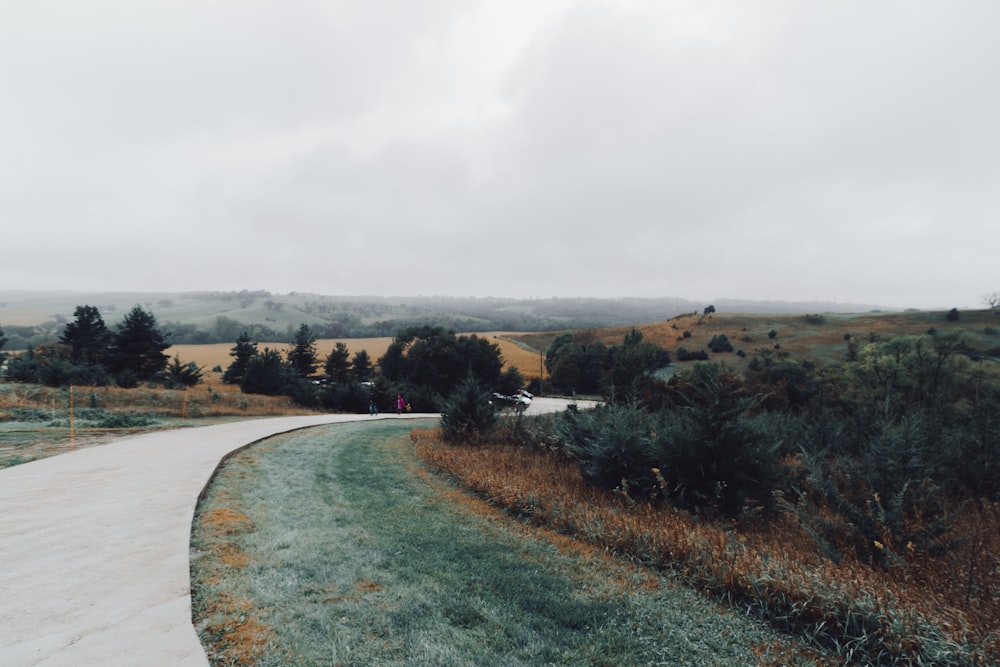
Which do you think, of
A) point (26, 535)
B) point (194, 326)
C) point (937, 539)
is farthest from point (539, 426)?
point (194, 326)

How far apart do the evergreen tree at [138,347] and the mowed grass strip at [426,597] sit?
32617mm

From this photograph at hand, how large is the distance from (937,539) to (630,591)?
452 centimetres

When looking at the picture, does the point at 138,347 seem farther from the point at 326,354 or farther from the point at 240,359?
the point at 326,354

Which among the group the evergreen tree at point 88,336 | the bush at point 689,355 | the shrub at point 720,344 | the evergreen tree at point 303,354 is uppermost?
the evergreen tree at point 88,336

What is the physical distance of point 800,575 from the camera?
423 centimetres

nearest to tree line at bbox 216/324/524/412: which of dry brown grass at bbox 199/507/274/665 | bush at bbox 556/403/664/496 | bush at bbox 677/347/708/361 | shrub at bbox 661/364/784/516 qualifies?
bush at bbox 556/403/664/496

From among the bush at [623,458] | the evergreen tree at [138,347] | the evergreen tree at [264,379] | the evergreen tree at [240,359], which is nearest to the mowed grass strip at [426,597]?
the bush at [623,458]

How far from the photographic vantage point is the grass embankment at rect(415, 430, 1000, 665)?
11.1 feet

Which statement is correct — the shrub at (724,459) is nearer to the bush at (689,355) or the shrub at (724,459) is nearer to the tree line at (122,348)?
the tree line at (122,348)

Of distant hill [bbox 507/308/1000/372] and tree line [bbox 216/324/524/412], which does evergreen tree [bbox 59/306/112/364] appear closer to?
tree line [bbox 216/324/524/412]

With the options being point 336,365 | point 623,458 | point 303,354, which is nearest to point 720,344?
point 336,365

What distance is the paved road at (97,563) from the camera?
315 centimetres

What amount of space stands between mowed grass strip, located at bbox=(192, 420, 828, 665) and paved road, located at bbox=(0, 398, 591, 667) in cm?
24

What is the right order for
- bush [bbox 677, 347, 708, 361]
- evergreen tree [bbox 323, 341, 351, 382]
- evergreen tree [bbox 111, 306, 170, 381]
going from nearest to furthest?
evergreen tree [bbox 111, 306, 170, 381], evergreen tree [bbox 323, 341, 351, 382], bush [bbox 677, 347, 708, 361]
